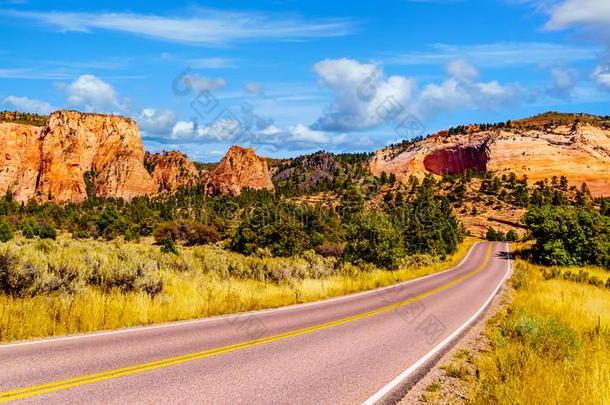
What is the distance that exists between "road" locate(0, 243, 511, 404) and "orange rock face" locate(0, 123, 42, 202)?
5877 inches

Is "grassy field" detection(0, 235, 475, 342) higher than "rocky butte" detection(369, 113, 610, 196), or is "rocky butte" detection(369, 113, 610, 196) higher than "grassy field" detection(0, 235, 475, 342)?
"rocky butte" detection(369, 113, 610, 196)

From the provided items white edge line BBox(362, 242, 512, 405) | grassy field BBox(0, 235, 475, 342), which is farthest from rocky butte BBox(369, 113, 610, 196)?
grassy field BBox(0, 235, 475, 342)

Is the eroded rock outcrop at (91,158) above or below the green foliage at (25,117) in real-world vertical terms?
below

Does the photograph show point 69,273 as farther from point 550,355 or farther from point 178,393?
point 550,355

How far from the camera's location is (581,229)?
4406 cm

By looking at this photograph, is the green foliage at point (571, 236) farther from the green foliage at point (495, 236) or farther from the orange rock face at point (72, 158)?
the orange rock face at point (72, 158)

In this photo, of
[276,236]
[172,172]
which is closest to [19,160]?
[172,172]

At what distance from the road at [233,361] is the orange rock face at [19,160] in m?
149

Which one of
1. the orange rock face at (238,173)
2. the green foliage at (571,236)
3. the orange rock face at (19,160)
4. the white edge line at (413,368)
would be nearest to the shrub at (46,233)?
the white edge line at (413,368)

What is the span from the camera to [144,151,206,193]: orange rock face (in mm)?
182000

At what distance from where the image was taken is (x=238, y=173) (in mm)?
160250

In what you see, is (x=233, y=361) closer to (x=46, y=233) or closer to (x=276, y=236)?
(x=276, y=236)

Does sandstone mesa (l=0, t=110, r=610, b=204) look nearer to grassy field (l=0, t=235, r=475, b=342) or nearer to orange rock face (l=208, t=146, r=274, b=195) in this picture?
orange rock face (l=208, t=146, r=274, b=195)

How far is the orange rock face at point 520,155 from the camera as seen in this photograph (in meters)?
127
